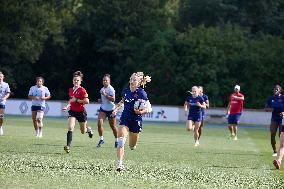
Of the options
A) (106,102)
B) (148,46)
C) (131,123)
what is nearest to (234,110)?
(106,102)

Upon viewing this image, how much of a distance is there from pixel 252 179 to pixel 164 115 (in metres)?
37.2

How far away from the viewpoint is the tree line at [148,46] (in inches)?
2453

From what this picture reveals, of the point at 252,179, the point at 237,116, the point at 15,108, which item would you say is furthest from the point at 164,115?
the point at 252,179

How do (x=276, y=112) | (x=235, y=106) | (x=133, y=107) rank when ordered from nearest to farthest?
(x=133, y=107) < (x=276, y=112) < (x=235, y=106)

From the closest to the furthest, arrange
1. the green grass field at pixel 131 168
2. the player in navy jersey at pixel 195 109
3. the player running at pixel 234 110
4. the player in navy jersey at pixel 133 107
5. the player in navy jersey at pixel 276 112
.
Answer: the green grass field at pixel 131 168 < the player in navy jersey at pixel 133 107 < the player in navy jersey at pixel 276 112 < the player in navy jersey at pixel 195 109 < the player running at pixel 234 110

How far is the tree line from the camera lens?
62.3 m

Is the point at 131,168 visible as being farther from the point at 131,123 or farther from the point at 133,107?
the point at 133,107

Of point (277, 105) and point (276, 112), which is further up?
point (277, 105)

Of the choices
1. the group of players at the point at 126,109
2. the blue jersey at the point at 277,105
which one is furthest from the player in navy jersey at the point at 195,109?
the blue jersey at the point at 277,105

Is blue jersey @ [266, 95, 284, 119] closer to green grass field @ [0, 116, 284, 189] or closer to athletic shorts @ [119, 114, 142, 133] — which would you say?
green grass field @ [0, 116, 284, 189]

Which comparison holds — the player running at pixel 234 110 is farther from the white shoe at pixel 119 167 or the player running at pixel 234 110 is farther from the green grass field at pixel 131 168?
the white shoe at pixel 119 167

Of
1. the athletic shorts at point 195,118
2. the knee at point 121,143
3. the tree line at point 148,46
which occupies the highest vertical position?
the tree line at point 148,46

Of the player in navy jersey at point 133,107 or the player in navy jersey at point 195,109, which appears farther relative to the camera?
the player in navy jersey at point 195,109

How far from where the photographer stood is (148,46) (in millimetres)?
64250
